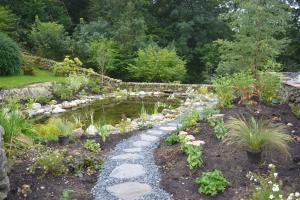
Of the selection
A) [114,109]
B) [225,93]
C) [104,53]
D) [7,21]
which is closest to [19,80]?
[114,109]

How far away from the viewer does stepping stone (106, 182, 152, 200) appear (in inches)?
154

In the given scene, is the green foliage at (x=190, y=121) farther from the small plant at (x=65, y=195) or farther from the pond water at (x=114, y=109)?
the small plant at (x=65, y=195)

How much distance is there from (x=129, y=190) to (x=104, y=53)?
1093 cm

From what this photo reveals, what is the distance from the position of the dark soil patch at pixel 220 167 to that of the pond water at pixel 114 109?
321 centimetres

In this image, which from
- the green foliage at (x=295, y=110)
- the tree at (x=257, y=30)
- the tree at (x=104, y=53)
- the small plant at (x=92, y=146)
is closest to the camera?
the small plant at (x=92, y=146)

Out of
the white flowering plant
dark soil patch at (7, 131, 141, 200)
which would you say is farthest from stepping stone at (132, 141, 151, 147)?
the white flowering plant

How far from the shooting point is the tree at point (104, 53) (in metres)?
14.4

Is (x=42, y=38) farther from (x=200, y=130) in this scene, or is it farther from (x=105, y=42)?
(x=200, y=130)

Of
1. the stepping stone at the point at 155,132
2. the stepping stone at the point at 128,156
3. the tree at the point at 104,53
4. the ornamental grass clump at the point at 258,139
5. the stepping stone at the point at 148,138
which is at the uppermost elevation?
the tree at the point at 104,53

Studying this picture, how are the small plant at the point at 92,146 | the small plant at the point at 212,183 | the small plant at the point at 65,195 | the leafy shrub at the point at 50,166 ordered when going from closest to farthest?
the small plant at the point at 65,195, the small plant at the point at 212,183, the leafy shrub at the point at 50,166, the small plant at the point at 92,146

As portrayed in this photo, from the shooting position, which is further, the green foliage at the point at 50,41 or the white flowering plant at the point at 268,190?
the green foliage at the point at 50,41

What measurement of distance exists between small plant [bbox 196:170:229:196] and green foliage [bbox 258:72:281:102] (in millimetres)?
4435

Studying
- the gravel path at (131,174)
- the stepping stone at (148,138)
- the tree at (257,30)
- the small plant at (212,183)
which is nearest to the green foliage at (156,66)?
the tree at (257,30)

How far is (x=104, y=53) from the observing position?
14477 mm
